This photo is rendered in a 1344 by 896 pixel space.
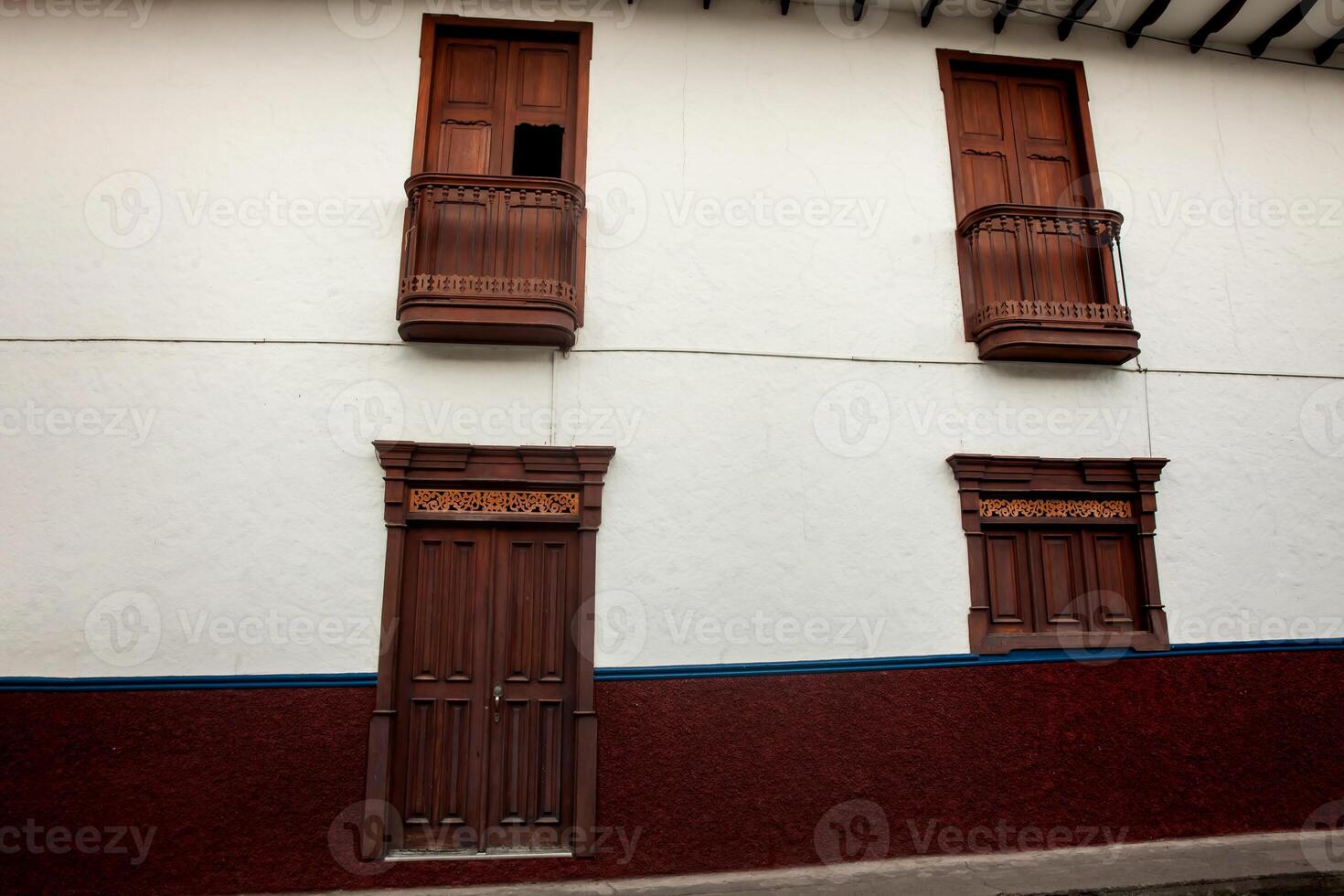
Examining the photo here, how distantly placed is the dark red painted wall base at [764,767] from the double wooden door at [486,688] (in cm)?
22

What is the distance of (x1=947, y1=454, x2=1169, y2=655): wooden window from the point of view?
5.39 metres

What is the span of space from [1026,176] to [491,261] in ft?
13.4

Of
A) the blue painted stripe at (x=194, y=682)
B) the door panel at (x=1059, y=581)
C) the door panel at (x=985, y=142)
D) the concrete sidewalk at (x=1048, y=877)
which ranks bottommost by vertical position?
the concrete sidewalk at (x=1048, y=877)

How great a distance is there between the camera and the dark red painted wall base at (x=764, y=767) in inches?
182

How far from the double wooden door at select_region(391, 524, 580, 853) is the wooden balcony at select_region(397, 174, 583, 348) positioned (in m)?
1.26

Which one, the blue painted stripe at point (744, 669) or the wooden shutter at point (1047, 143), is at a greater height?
the wooden shutter at point (1047, 143)

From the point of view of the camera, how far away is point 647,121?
580cm

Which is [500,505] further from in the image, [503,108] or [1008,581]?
[1008,581]

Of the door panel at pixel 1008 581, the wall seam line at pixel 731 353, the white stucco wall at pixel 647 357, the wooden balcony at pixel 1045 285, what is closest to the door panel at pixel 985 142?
the white stucco wall at pixel 647 357

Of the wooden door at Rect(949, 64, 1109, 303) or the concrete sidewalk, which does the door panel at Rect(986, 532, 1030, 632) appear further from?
the wooden door at Rect(949, 64, 1109, 303)

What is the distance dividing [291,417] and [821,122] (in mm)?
4218

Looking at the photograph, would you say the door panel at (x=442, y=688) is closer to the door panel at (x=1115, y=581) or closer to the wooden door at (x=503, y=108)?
the wooden door at (x=503, y=108)

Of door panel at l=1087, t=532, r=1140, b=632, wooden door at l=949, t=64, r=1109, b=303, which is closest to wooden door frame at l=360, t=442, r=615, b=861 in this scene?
wooden door at l=949, t=64, r=1109, b=303

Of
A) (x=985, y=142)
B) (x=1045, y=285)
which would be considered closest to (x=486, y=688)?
(x=1045, y=285)
